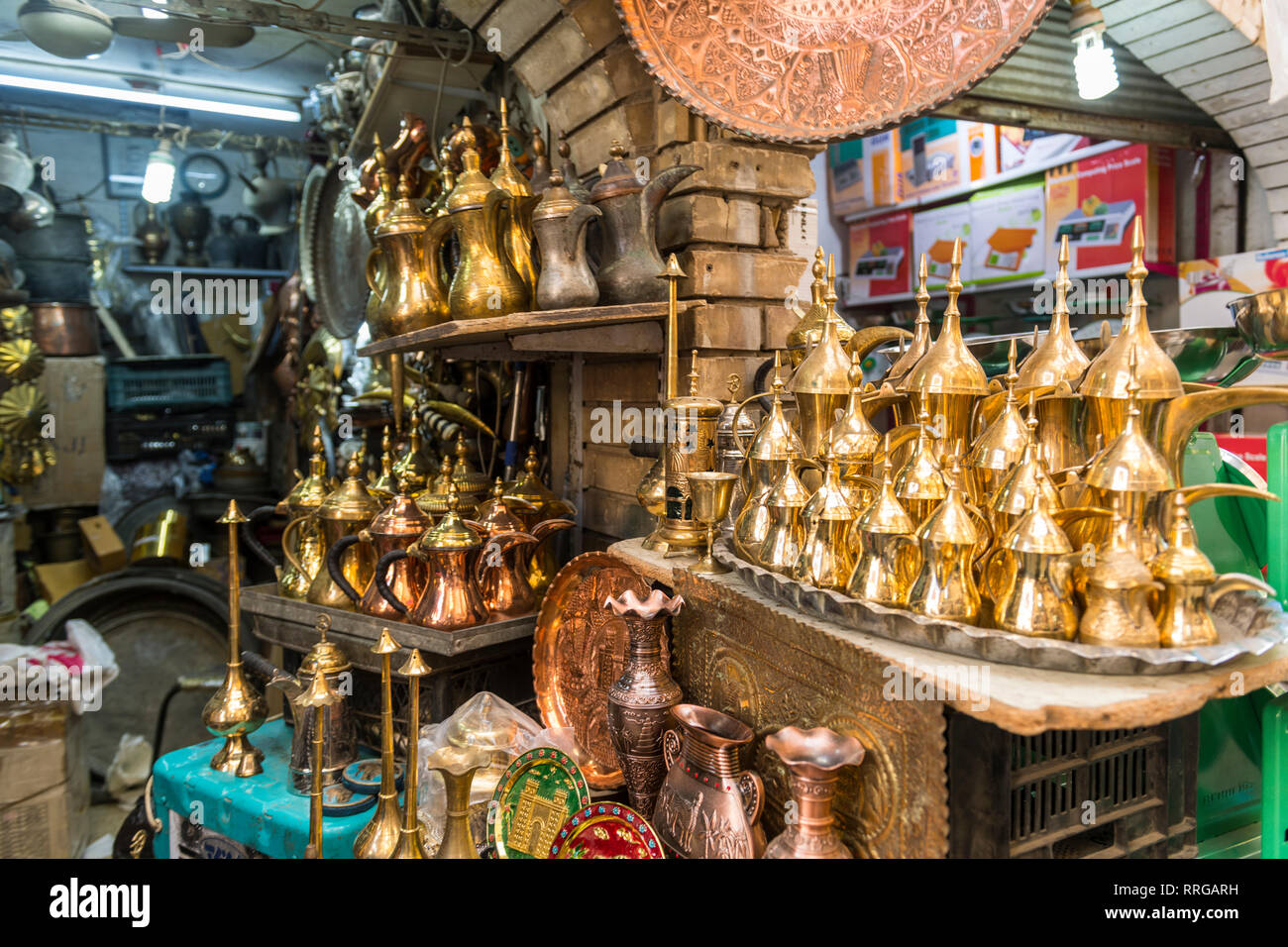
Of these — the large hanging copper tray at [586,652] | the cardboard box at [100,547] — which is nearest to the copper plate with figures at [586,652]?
the large hanging copper tray at [586,652]

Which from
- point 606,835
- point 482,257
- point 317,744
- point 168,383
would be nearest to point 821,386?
point 606,835

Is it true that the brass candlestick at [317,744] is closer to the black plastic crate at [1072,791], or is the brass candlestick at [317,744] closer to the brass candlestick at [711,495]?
the brass candlestick at [711,495]

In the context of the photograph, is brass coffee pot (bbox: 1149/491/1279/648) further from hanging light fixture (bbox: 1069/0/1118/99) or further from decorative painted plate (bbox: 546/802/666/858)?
hanging light fixture (bbox: 1069/0/1118/99)

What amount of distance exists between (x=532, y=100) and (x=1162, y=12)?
2.50 meters

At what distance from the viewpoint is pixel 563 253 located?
Result: 210 centimetres

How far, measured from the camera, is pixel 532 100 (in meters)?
3.17

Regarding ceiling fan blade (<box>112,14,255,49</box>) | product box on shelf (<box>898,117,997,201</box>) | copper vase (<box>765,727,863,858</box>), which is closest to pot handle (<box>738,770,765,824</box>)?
copper vase (<box>765,727,863,858</box>)

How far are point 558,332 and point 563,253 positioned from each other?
20 centimetres

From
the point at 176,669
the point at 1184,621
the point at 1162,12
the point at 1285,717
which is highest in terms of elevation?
the point at 1162,12

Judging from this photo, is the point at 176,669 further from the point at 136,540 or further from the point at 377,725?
the point at 377,725

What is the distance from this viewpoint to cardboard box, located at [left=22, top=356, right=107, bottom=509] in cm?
525

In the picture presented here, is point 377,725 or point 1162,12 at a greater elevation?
point 1162,12

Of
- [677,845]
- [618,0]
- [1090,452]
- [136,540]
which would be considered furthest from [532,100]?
[136,540]

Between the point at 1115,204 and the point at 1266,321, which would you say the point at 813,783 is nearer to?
the point at 1266,321
